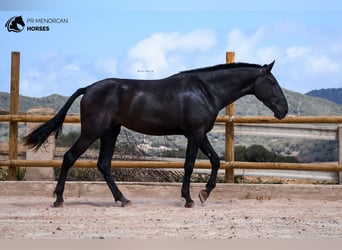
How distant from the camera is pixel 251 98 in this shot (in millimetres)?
27828

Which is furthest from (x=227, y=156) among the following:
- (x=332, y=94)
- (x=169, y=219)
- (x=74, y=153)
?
(x=332, y=94)

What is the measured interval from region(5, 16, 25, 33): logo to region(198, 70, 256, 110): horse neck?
116 inches

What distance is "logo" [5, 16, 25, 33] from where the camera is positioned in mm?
8461

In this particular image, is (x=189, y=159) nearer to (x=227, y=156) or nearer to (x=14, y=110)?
(x=227, y=156)

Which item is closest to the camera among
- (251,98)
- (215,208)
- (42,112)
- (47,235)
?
(47,235)

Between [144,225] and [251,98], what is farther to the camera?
[251,98]

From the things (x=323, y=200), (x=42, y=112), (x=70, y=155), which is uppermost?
(x=42, y=112)

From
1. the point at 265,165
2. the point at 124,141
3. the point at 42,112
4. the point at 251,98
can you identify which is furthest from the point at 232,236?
the point at 251,98

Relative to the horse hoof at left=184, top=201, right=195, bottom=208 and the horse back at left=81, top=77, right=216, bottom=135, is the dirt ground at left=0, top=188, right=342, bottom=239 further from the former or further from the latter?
the horse back at left=81, top=77, right=216, bottom=135

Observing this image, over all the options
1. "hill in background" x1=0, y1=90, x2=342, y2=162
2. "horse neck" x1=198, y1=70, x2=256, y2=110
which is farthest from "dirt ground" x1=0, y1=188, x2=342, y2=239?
"hill in background" x1=0, y1=90, x2=342, y2=162

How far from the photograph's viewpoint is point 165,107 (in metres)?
7.13

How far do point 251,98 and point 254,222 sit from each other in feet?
73.1

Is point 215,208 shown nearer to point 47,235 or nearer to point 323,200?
point 323,200

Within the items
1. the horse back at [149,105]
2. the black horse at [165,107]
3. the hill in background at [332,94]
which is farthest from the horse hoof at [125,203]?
the hill in background at [332,94]
